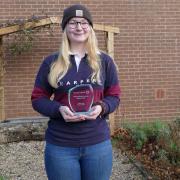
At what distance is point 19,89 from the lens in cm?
789

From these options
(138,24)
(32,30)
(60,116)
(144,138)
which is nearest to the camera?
(60,116)

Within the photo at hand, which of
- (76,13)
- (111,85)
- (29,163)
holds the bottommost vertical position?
(29,163)

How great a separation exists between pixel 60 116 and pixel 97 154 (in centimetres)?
34

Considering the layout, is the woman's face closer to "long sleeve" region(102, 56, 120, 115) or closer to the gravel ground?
"long sleeve" region(102, 56, 120, 115)

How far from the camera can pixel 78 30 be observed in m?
2.81

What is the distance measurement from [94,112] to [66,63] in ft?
1.19

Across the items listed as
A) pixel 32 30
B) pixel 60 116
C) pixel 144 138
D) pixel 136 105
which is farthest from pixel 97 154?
pixel 136 105

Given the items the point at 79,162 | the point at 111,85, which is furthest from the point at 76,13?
the point at 79,162

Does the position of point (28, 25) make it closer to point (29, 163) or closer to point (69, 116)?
point (29, 163)

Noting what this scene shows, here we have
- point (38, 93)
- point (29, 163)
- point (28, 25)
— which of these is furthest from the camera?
point (28, 25)

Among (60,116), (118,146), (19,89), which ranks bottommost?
(118,146)

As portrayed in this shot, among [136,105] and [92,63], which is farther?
[136,105]

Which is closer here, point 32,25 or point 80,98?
point 80,98

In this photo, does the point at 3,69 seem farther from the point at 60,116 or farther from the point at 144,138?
the point at 60,116
